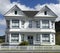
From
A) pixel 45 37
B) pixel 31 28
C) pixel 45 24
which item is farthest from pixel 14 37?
pixel 45 24

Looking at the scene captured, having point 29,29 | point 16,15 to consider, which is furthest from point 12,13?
point 29,29

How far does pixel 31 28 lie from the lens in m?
54.1

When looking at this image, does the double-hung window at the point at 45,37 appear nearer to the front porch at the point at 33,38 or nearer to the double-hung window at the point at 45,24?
the front porch at the point at 33,38

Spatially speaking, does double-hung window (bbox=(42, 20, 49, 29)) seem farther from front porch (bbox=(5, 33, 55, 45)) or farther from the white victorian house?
front porch (bbox=(5, 33, 55, 45))

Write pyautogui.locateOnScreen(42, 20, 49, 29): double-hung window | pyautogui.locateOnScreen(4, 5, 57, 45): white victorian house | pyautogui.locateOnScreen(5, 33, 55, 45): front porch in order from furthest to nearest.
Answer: pyautogui.locateOnScreen(42, 20, 49, 29): double-hung window
pyautogui.locateOnScreen(5, 33, 55, 45): front porch
pyautogui.locateOnScreen(4, 5, 57, 45): white victorian house

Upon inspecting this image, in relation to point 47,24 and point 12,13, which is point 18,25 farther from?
point 47,24

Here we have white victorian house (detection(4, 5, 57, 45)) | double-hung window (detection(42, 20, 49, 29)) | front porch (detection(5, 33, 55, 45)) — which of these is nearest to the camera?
white victorian house (detection(4, 5, 57, 45))

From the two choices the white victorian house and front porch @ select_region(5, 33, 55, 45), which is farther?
front porch @ select_region(5, 33, 55, 45)

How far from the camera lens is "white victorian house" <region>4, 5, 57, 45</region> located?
52.8 meters

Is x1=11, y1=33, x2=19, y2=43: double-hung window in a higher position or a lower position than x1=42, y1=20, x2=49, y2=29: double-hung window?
lower

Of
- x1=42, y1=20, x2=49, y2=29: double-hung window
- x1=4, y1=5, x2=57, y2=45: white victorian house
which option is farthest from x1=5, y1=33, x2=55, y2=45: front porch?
x1=42, y1=20, x2=49, y2=29: double-hung window

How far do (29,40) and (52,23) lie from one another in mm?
6723

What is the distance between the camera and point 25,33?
53.7m

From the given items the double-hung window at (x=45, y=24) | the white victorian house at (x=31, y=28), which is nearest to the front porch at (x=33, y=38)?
the white victorian house at (x=31, y=28)
